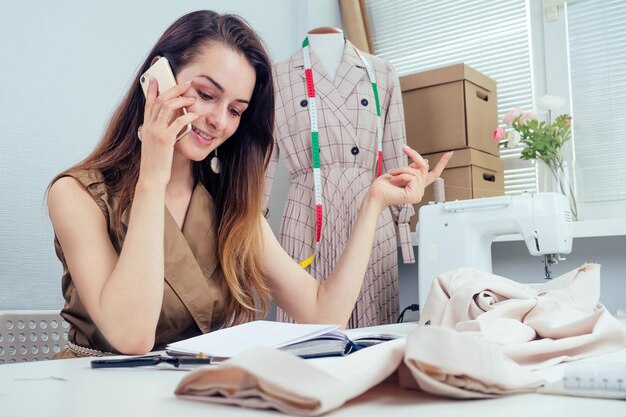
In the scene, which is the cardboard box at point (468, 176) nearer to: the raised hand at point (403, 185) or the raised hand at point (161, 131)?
the raised hand at point (403, 185)

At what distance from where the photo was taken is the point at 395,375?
2.19 ft

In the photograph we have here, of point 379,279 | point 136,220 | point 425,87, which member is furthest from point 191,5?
point 136,220

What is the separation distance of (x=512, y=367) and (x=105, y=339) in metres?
0.99

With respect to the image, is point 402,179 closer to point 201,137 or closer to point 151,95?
point 201,137

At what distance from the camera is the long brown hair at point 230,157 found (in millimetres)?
1499

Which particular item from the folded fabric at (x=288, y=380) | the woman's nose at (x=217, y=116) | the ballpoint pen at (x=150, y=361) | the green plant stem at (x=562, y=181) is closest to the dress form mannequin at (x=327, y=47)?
the green plant stem at (x=562, y=181)

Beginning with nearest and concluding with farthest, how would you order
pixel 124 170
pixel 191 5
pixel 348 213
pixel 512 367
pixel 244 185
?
pixel 512 367, pixel 124 170, pixel 244 185, pixel 348 213, pixel 191 5

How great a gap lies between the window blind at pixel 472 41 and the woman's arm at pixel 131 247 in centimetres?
208

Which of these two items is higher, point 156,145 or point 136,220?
point 156,145

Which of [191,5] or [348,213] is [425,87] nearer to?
[348,213]

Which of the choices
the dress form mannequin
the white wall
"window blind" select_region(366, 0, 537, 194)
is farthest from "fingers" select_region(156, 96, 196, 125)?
"window blind" select_region(366, 0, 537, 194)

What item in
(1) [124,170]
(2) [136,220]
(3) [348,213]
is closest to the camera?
(2) [136,220]

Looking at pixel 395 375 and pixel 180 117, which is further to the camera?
pixel 180 117

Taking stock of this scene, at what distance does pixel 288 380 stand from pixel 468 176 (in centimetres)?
230
